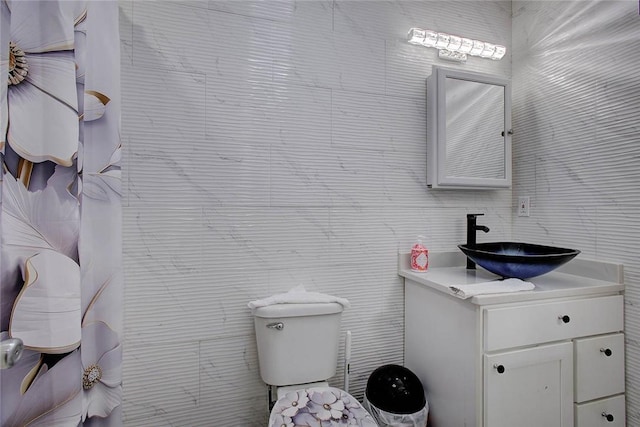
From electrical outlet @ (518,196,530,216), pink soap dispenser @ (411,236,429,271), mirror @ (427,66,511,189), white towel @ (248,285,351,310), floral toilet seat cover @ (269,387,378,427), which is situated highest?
mirror @ (427,66,511,189)

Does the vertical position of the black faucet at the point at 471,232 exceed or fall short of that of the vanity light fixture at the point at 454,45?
it falls short

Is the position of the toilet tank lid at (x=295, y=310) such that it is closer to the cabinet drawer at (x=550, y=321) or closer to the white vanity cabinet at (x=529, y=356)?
the white vanity cabinet at (x=529, y=356)

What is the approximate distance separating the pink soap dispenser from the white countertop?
3 centimetres

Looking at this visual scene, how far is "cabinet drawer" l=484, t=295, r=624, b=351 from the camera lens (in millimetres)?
1169

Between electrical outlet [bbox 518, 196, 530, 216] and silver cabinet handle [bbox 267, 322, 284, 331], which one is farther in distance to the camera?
electrical outlet [bbox 518, 196, 530, 216]

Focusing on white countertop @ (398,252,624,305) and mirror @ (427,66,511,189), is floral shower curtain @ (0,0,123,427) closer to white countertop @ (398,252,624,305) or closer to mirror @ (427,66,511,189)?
white countertop @ (398,252,624,305)

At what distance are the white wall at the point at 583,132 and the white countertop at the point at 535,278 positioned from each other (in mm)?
58

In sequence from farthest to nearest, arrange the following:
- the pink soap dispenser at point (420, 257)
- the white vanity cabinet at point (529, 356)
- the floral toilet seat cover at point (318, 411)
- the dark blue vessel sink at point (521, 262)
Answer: the pink soap dispenser at point (420, 257) < the dark blue vessel sink at point (521, 262) < the white vanity cabinet at point (529, 356) < the floral toilet seat cover at point (318, 411)

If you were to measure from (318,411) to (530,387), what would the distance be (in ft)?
2.62

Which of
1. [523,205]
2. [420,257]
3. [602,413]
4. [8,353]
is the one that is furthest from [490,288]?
[8,353]

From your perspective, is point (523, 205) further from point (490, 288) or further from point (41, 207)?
point (41, 207)

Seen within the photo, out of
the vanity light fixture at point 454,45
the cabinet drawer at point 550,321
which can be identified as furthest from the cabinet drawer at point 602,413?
the vanity light fixture at point 454,45

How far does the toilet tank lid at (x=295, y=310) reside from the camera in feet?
4.22

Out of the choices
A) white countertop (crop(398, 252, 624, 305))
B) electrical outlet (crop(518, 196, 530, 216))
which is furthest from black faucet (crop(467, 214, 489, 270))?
electrical outlet (crop(518, 196, 530, 216))
